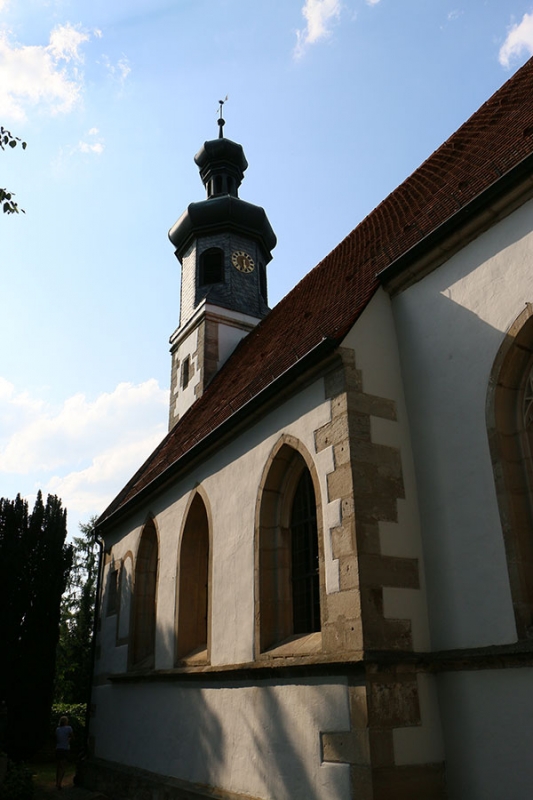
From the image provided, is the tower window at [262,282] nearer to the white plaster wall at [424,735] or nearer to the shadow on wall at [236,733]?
the shadow on wall at [236,733]

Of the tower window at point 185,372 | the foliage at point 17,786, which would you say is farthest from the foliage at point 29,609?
the tower window at point 185,372

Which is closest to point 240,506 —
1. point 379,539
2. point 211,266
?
point 379,539

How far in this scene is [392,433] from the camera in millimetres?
6754

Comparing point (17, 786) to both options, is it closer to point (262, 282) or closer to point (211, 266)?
point (211, 266)

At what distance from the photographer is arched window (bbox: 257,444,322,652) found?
7.31 m

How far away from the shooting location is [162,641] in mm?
9883

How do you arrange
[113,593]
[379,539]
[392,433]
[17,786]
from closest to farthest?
[379,539], [392,433], [17,786], [113,593]

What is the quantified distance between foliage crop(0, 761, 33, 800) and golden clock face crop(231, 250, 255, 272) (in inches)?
511

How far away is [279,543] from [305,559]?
41 cm

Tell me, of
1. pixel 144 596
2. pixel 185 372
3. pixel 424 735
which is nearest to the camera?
pixel 424 735

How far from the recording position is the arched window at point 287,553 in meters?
7.31

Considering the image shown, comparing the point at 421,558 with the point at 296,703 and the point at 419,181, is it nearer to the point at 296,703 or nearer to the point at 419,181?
the point at 296,703

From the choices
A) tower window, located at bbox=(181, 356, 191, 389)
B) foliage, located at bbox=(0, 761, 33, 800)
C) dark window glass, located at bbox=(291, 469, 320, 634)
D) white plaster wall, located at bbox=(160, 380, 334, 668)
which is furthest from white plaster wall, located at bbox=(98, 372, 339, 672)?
tower window, located at bbox=(181, 356, 191, 389)

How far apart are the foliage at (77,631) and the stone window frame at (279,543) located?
1554 centimetres
